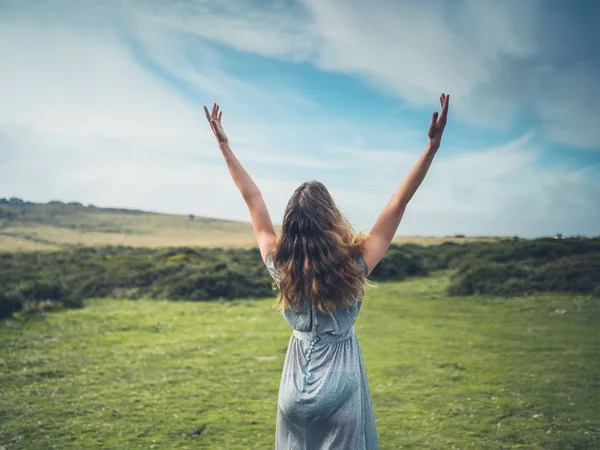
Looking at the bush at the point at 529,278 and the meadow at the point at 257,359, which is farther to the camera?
the bush at the point at 529,278

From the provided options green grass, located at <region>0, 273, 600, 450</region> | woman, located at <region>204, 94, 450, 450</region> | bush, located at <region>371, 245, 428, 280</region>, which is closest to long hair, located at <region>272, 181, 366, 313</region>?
woman, located at <region>204, 94, 450, 450</region>

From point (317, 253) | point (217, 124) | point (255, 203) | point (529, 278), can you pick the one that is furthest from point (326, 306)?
point (529, 278)

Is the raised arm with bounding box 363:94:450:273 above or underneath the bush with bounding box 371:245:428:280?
above

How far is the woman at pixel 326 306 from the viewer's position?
2.59 metres

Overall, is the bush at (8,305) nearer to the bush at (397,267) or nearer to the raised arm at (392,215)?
the raised arm at (392,215)

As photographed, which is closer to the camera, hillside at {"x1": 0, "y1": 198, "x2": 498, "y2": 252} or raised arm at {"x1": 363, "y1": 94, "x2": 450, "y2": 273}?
raised arm at {"x1": 363, "y1": 94, "x2": 450, "y2": 273}

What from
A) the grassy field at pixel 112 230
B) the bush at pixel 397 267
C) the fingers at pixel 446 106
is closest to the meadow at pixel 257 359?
the fingers at pixel 446 106

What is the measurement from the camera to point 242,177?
3.27 metres

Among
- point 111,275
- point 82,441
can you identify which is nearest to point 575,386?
point 82,441

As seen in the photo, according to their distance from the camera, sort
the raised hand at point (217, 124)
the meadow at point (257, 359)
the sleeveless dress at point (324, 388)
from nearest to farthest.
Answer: the sleeveless dress at point (324, 388) < the raised hand at point (217, 124) < the meadow at point (257, 359)

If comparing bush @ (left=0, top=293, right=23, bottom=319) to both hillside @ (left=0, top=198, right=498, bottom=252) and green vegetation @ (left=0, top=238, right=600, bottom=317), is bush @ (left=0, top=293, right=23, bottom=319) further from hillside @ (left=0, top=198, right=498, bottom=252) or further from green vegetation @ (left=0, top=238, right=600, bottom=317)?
hillside @ (left=0, top=198, right=498, bottom=252)

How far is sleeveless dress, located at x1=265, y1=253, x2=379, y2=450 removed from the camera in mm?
2590

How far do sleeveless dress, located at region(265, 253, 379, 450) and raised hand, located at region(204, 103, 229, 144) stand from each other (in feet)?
4.09

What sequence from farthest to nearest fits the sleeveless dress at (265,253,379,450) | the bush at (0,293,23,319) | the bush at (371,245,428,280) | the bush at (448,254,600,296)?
the bush at (371,245,428,280) → the bush at (448,254,600,296) → the bush at (0,293,23,319) → the sleeveless dress at (265,253,379,450)
